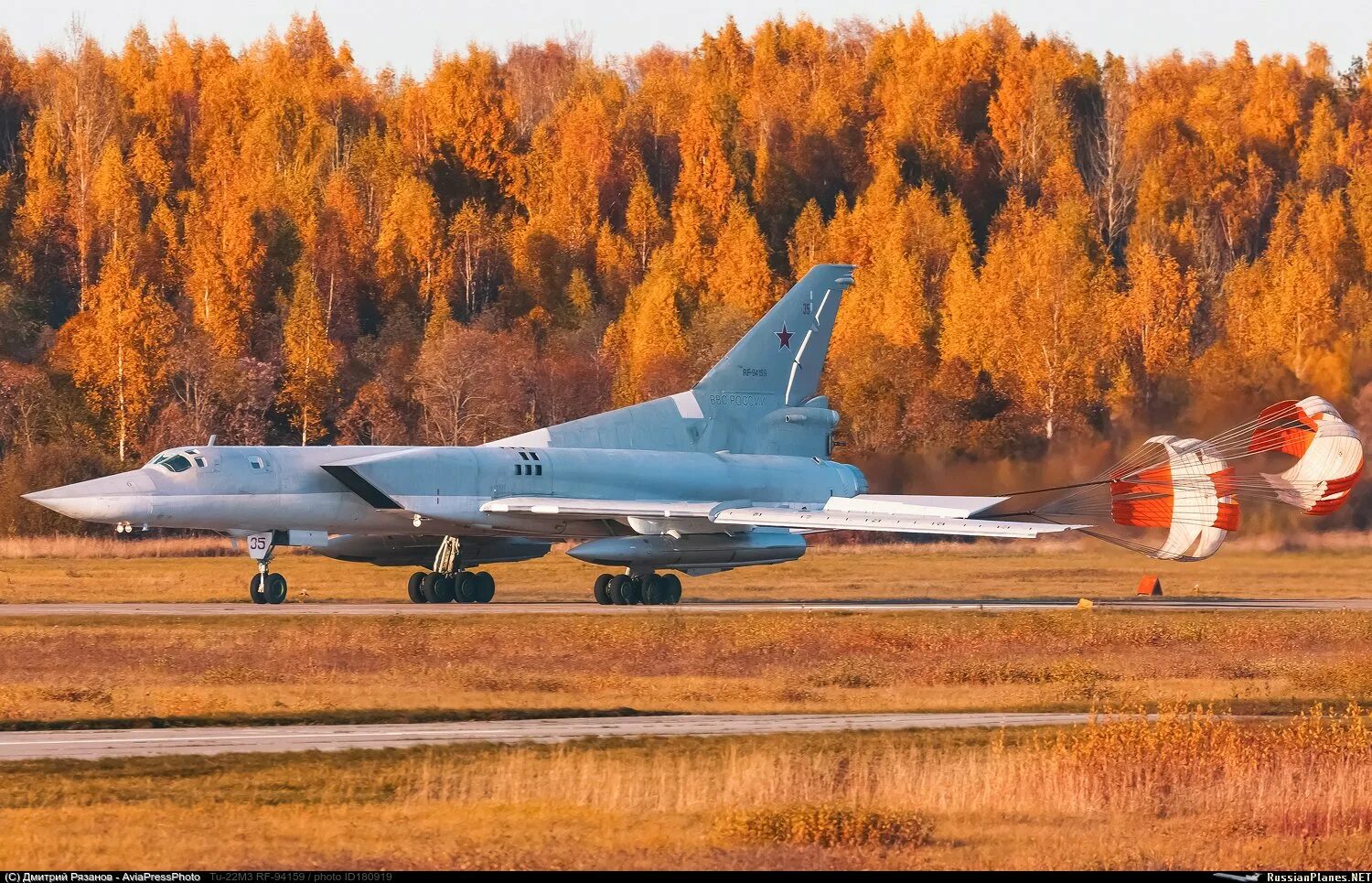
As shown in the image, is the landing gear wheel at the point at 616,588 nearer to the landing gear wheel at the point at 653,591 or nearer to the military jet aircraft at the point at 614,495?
the military jet aircraft at the point at 614,495

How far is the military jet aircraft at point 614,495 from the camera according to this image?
3378 cm

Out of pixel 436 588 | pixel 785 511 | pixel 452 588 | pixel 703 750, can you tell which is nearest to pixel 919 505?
pixel 785 511

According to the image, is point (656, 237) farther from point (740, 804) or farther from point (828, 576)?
point (740, 804)

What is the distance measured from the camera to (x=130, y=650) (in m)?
25.6

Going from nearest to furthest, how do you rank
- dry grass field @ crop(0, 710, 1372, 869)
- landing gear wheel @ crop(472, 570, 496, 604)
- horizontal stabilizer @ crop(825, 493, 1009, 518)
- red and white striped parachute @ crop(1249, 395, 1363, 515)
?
dry grass field @ crop(0, 710, 1372, 869)
red and white striped parachute @ crop(1249, 395, 1363, 515)
horizontal stabilizer @ crop(825, 493, 1009, 518)
landing gear wheel @ crop(472, 570, 496, 604)

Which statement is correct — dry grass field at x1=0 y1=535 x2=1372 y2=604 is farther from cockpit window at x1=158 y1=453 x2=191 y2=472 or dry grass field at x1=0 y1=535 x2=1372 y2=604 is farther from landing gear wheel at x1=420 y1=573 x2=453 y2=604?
cockpit window at x1=158 y1=453 x2=191 y2=472

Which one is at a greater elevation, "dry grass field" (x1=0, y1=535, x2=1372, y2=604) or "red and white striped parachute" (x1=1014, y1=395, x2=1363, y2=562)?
"red and white striped parachute" (x1=1014, y1=395, x2=1363, y2=562)

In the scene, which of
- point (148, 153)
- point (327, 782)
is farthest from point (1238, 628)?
point (148, 153)

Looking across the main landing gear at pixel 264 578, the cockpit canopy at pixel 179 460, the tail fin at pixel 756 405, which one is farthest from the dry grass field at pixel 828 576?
the cockpit canopy at pixel 179 460

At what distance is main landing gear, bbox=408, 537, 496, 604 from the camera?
36656 mm

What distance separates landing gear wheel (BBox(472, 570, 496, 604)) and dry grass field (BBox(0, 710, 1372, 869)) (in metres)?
19.2

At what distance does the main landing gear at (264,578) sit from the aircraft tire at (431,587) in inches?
121

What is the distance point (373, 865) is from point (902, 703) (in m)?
11.2

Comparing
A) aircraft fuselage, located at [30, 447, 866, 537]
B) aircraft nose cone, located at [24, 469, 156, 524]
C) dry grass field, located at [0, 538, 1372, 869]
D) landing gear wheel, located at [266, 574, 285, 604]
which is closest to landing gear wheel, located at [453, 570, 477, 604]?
aircraft fuselage, located at [30, 447, 866, 537]
